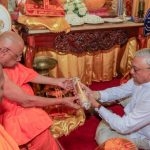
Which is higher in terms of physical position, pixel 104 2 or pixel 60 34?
pixel 104 2

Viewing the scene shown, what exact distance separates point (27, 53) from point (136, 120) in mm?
1503

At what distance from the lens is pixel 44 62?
135 inches

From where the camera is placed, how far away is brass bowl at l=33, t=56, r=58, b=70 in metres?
3.37

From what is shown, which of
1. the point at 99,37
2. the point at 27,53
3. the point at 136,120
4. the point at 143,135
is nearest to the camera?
the point at 136,120

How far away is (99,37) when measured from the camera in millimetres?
3539

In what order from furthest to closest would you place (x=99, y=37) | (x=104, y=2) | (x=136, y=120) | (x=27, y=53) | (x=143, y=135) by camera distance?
1. (x=104, y=2)
2. (x=99, y=37)
3. (x=27, y=53)
4. (x=143, y=135)
5. (x=136, y=120)

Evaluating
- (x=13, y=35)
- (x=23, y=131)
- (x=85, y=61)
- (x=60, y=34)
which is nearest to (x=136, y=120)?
(x=23, y=131)

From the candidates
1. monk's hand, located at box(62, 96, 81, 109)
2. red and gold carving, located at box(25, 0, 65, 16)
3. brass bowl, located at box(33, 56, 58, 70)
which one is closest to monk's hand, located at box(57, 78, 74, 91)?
monk's hand, located at box(62, 96, 81, 109)

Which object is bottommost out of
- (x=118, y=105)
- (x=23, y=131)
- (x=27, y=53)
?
(x=118, y=105)

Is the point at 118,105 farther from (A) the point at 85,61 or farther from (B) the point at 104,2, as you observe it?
(B) the point at 104,2

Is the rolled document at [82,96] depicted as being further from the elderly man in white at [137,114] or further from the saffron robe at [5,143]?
the saffron robe at [5,143]

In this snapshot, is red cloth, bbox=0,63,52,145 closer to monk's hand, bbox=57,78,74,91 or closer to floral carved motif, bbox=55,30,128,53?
monk's hand, bbox=57,78,74,91

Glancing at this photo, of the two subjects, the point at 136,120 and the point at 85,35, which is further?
the point at 85,35

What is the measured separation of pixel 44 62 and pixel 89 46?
0.52m
